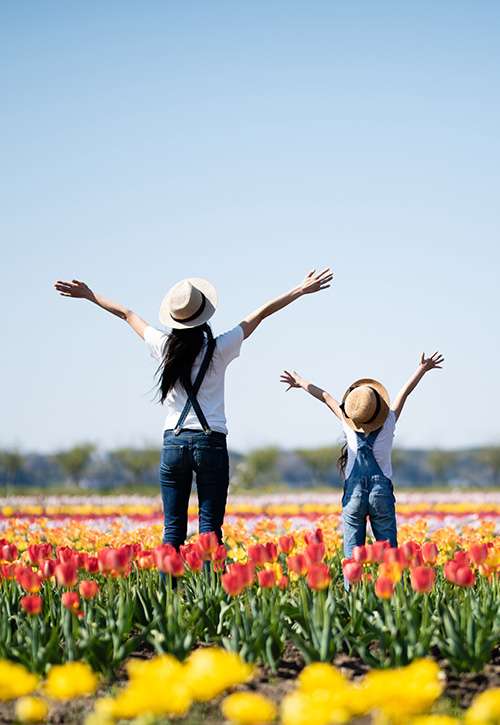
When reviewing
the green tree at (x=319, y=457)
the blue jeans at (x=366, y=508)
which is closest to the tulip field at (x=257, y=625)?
the blue jeans at (x=366, y=508)

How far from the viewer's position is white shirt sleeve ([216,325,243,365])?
6.19 meters

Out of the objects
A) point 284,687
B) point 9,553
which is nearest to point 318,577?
point 284,687

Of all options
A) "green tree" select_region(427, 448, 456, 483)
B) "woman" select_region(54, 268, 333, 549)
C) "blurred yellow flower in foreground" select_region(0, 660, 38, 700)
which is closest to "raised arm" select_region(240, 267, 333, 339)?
"woman" select_region(54, 268, 333, 549)

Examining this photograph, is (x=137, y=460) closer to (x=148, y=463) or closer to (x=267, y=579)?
(x=148, y=463)

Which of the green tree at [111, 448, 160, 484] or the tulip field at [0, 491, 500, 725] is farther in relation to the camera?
the green tree at [111, 448, 160, 484]

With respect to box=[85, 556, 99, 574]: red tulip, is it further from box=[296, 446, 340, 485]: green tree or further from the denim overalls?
box=[296, 446, 340, 485]: green tree

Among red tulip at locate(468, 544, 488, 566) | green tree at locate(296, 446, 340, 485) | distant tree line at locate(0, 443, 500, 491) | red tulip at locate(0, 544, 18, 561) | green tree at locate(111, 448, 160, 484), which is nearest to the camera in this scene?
red tulip at locate(468, 544, 488, 566)

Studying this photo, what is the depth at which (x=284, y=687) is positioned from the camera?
4.49m

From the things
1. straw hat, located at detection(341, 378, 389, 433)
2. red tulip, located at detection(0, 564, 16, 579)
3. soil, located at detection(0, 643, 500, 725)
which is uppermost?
straw hat, located at detection(341, 378, 389, 433)

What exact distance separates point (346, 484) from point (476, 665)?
211cm

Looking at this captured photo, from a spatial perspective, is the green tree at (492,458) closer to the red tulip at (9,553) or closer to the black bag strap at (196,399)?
the black bag strap at (196,399)

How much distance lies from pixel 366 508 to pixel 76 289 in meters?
2.43

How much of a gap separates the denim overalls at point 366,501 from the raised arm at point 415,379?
1.24 ft

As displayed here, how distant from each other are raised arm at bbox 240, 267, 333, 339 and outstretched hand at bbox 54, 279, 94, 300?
117 centimetres
